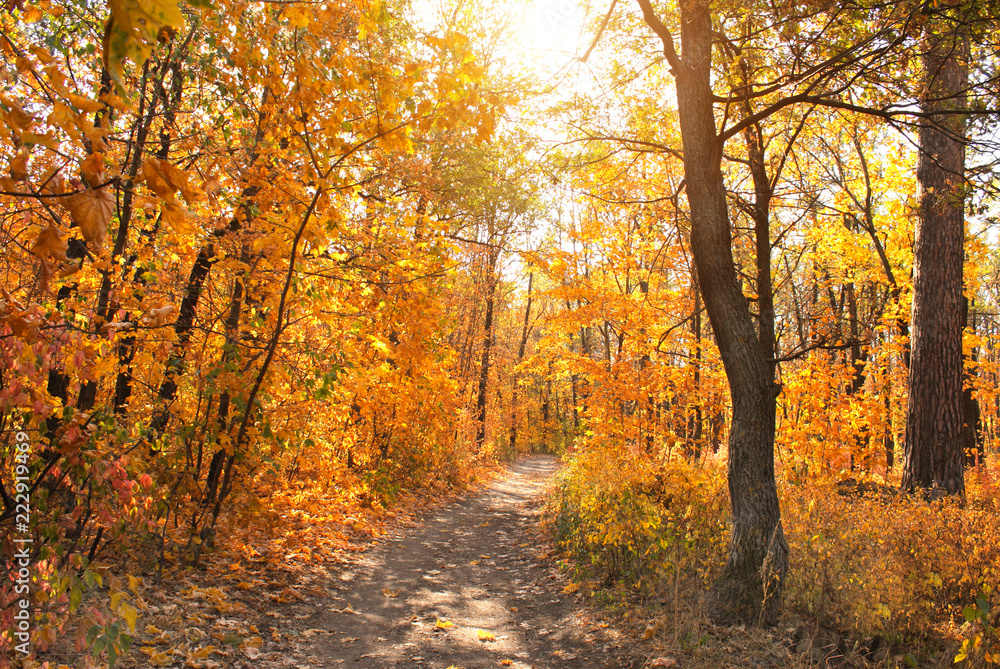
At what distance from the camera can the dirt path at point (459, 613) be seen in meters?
4.35

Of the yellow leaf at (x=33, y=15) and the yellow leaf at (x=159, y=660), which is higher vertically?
the yellow leaf at (x=33, y=15)

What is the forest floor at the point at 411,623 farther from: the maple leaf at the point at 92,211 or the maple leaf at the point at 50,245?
the maple leaf at the point at 92,211

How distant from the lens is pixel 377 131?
13.1 feet

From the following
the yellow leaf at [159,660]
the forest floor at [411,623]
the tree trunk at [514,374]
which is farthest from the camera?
the tree trunk at [514,374]

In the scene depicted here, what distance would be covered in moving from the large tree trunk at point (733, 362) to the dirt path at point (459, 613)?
3.81 ft

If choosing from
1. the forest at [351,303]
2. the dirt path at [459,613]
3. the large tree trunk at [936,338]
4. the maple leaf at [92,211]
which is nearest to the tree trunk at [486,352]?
Result: the forest at [351,303]

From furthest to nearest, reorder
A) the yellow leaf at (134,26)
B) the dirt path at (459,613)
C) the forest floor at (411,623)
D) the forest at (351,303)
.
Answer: the dirt path at (459,613) → the forest floor at (411,623) → the forest at (351,303) → the yellow leaf at (134,26)

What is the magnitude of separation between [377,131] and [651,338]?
736cm

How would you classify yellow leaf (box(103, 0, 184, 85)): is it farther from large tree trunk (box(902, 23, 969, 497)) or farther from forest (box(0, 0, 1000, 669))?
large tree trunk (box(902, 23, 969, 497))

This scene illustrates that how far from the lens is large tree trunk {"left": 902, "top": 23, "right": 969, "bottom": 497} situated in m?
7.36

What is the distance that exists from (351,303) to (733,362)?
4360 mm

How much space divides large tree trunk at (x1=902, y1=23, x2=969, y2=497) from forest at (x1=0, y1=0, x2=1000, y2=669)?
4 centimetres

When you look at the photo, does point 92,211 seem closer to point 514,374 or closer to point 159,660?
point 159,660

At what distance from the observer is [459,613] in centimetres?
538
